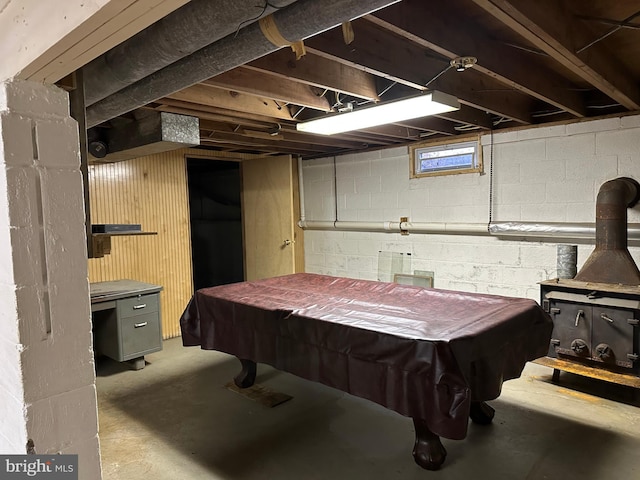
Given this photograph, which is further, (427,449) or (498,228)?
(498,228)

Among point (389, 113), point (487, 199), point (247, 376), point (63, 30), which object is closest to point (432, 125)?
point (487, 199)

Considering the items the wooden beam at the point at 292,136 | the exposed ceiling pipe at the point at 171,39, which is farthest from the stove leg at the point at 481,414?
the wooden beam at the point at 292,136

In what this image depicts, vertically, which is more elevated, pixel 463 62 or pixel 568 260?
pixel 463 62

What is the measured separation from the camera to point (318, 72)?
2.45 m

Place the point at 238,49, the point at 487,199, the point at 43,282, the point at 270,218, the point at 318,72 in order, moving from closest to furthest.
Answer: the point at 43,282
the point at 238,49
the point at 318,72
the point at 487,199
the point at 270,218

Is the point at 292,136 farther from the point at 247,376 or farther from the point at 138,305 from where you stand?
the point at 247,376

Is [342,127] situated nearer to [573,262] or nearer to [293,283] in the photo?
[293,283]

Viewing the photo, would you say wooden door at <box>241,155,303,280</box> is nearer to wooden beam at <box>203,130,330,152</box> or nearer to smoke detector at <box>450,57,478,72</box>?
wooden beam at <box>203,130,330,152</box>

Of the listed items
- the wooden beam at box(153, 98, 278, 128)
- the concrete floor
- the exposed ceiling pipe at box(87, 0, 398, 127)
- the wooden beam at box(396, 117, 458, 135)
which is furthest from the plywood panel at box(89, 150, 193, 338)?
the wooden beam at box(396, 117, 458, 135)

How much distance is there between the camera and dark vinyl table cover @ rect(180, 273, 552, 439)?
6.42 feet

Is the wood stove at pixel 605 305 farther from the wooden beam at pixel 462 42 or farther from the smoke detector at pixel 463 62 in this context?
the smoke detector at pixel 463 62

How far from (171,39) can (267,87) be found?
1.37 meters

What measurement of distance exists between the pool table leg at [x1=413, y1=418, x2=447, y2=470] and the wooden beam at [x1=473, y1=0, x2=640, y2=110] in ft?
6.35

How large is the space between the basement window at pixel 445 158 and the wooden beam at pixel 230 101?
187 centimetres
